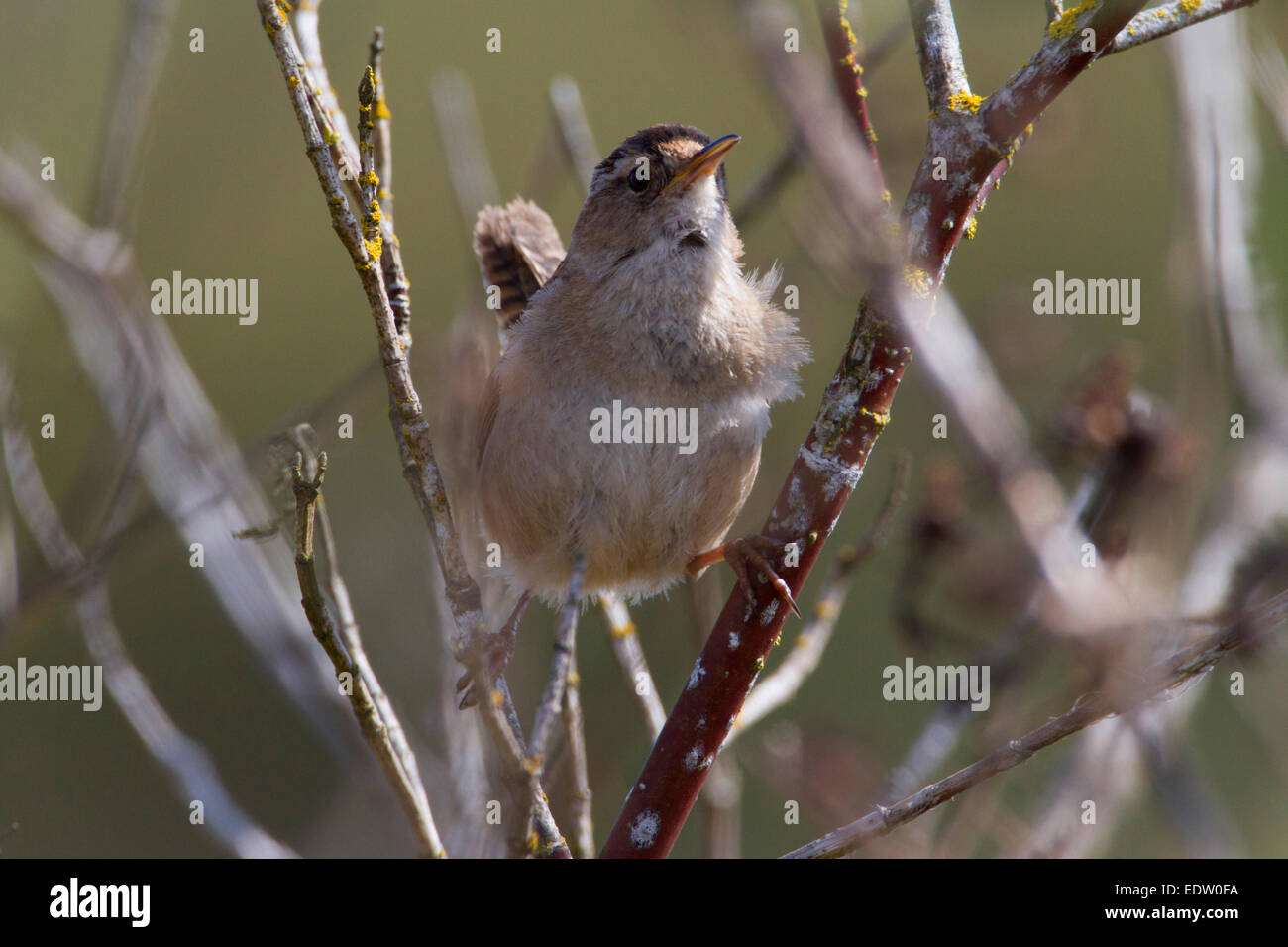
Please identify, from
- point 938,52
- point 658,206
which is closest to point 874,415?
point 938,52

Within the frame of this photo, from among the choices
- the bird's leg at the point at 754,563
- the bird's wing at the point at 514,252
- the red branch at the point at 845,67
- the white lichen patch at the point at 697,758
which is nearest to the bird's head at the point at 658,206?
the bird's wing at the point at 514,252

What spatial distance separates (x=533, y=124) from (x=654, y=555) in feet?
16.4

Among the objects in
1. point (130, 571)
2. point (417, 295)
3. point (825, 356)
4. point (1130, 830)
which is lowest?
point (1130, 830)

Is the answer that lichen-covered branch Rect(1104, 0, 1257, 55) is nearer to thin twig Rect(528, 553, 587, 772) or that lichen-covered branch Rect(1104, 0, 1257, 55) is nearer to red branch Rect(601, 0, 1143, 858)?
red branch Rect(601, 0, 1143, 858)

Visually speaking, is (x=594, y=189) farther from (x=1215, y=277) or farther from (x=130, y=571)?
(x=130, y=571)

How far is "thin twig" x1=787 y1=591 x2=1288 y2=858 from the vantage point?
72.7 inches

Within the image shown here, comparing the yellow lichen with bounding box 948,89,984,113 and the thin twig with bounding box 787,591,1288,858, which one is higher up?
the yellow lichen with bounding box 948,89,984,113

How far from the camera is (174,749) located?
9.66 feet

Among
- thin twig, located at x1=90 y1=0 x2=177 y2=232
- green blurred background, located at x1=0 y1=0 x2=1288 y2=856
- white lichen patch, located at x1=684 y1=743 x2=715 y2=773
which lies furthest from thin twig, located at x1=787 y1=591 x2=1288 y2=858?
thin twig, located at x1=90 y1=0 x2=177 y2=232

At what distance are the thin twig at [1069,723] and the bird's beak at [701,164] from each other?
1.84 metres

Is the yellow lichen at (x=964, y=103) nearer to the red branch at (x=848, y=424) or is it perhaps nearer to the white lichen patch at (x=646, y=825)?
the red branch at (x=848, y=424)

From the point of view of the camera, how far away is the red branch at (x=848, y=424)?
2115 millimetres

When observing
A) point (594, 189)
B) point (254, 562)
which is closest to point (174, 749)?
point (254, 562)

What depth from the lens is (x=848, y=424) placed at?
90.2 inches
